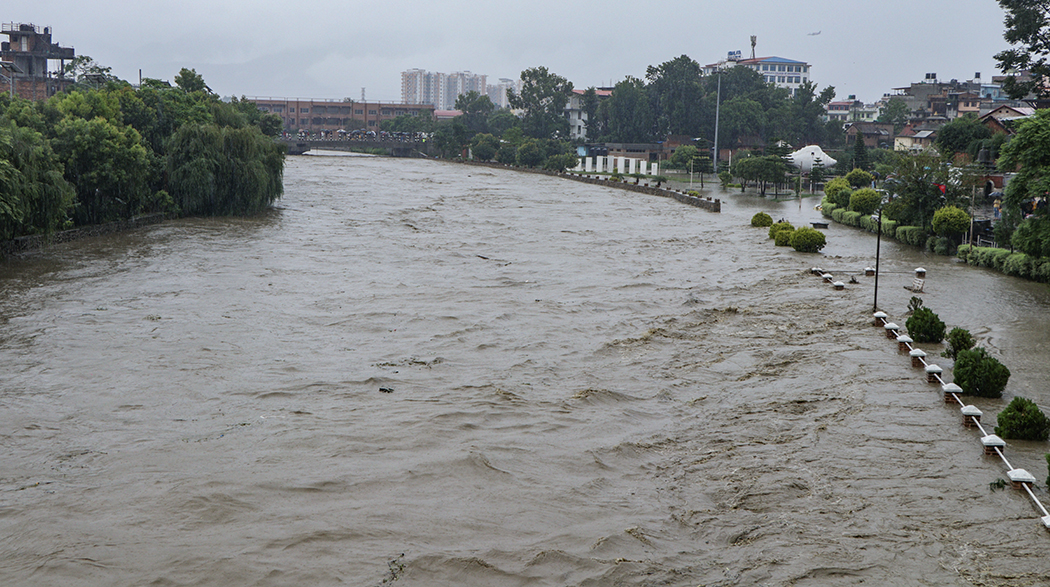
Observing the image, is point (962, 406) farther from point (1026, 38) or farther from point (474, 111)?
point (474, 111)

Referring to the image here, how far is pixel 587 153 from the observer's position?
116 metres

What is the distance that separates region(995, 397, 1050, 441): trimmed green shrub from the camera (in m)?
12.9

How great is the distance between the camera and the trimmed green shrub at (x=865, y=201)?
44.3 metres

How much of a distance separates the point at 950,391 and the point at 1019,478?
152 inches

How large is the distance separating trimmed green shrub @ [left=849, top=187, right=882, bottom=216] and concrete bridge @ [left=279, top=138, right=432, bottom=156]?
274 feet

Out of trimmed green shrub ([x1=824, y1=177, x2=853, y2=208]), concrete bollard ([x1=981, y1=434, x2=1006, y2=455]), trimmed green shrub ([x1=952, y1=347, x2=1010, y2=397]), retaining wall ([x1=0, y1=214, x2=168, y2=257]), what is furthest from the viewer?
trimmed green shrub ([x1=824, y1=177, x2=853, y2=208])

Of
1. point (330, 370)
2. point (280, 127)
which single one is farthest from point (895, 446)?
point (280, 127)

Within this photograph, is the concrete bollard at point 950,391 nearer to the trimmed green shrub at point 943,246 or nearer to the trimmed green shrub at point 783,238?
the trimmed green shrub at point 943,246

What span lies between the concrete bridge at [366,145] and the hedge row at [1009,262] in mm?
95797

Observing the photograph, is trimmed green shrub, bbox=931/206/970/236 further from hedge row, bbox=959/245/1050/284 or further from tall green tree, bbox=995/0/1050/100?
tall green tree, bbox=995/0/1050/100

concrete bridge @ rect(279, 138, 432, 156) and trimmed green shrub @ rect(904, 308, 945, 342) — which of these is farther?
concrete bridge @ rect(279, 138, 432, 156)

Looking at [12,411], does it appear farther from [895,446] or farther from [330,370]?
[895,446]

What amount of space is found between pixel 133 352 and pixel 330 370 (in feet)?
14.6

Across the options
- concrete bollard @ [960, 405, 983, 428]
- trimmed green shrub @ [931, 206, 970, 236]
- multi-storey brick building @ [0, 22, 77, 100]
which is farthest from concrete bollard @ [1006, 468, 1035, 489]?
multi-storey brick building @ [0, 22, 77, 100]
